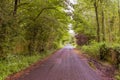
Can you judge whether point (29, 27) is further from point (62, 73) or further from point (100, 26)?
point (100, 26)

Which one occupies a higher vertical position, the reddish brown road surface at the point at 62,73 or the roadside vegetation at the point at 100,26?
the roadside vegetation at the point at 100,26

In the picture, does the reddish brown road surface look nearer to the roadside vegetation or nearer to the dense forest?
the dense forest

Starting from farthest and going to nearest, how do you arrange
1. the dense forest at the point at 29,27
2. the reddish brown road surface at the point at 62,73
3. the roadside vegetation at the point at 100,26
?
the roadside vegetation at the point at 100,26
the dense forest at the point at 29,27
the reddish brown road surface at the point at 62,73

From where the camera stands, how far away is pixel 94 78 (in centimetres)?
1053

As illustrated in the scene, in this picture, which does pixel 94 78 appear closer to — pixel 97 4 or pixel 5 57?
pixel 5 57

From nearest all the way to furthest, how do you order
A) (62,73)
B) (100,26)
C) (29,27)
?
(62,73), (29,27), (100,26)

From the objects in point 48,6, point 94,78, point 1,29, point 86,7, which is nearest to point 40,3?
point 48,6

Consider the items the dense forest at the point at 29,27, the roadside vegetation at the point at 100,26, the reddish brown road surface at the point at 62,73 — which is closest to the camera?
the reddish brown road surface at the point at 62,73

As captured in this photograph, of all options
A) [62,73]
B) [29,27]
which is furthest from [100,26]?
[62,73]

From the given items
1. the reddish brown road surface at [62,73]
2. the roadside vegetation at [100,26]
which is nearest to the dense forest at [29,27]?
the roadside vegetation at [100,26]

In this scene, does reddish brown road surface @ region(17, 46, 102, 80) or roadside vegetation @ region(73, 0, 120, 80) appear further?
roadside vegetation @ region(73, 0, 120, 80)

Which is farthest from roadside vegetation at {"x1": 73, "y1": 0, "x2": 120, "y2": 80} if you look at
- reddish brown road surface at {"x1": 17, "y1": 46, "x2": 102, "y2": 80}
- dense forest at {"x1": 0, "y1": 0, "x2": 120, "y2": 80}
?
reddish brown road surface at {"x1": 17, "y1": 46, "x2": 102, "y2": 80}

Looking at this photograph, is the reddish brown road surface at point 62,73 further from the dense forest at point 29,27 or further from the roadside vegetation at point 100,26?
the roadside vegetation at point 100,26

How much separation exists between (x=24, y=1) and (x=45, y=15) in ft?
9.09
